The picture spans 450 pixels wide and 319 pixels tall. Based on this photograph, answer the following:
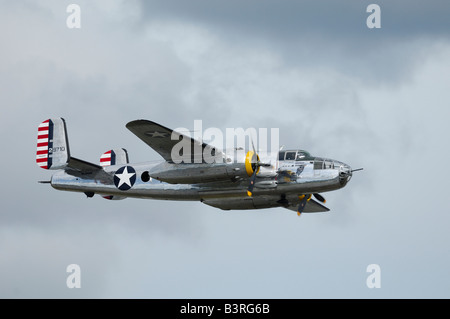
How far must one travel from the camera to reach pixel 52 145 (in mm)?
43438

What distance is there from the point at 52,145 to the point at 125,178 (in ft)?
11.5

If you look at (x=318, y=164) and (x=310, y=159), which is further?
(x=310, y=159)

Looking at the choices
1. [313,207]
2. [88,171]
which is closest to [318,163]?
[313,207]

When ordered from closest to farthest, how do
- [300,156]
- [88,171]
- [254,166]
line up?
[254,166], [300,156], [88,171]

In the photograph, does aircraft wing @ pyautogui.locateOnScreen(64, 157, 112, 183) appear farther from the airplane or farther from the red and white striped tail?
the red and white striped tail

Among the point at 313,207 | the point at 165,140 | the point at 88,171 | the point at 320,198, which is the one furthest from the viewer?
the point at 313,207

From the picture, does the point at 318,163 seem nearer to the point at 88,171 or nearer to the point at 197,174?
the point at 197,174

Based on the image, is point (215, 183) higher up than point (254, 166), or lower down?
lower down

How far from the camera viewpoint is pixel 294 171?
4128cm

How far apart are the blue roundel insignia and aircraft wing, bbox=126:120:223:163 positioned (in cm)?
280

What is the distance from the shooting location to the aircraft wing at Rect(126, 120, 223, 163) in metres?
39.0

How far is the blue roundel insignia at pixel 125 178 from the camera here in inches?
1702

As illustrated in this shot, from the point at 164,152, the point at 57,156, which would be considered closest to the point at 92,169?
the point at 57,156

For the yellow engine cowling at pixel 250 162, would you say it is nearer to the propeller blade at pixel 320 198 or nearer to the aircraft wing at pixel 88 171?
the propeller blade at pixel 320 198
